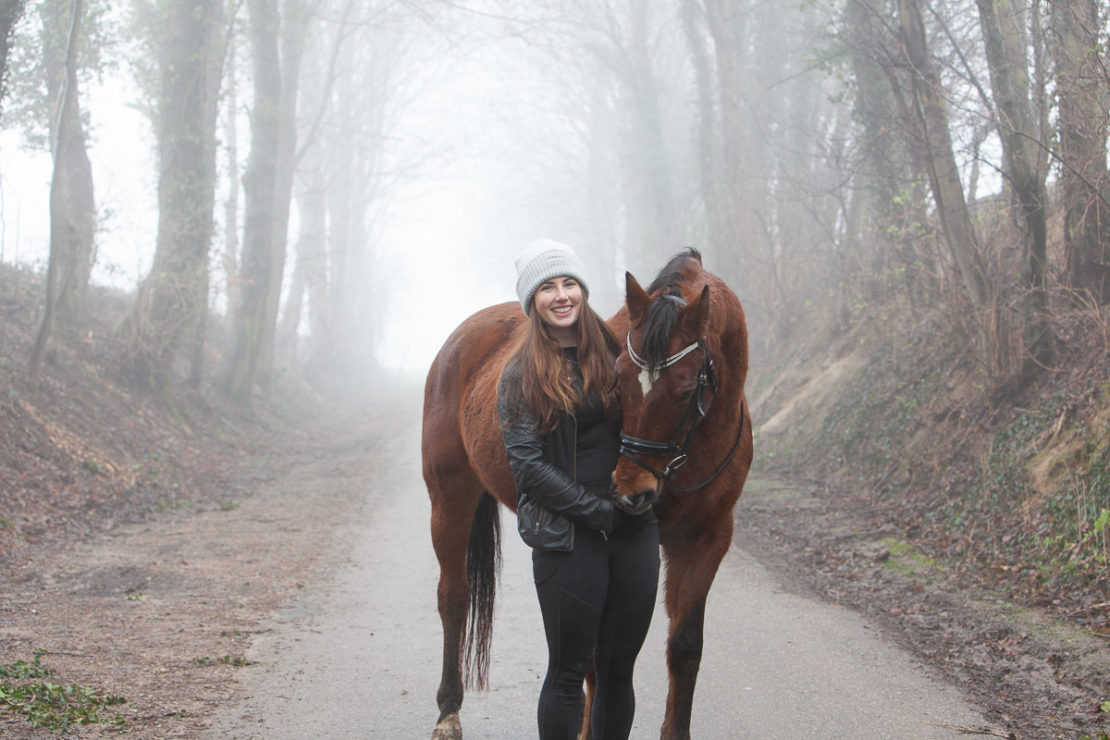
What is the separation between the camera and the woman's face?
10.4 ft

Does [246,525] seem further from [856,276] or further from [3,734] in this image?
[856,276]

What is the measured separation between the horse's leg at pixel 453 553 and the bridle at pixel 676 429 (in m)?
1.67

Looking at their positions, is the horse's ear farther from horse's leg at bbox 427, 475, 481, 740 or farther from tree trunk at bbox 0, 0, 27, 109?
tree trunk at bbox 0, 0, 27, 109

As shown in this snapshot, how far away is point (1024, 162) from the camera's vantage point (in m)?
8.18

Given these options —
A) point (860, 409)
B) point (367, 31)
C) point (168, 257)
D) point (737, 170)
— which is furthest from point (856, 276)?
point (367, 31)

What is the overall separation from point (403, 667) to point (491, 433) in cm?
188

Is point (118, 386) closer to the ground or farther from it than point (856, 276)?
closer to the ground

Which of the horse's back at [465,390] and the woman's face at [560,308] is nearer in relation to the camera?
the woman's face at [560,308]

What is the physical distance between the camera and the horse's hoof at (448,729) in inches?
157

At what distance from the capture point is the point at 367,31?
28516 mm

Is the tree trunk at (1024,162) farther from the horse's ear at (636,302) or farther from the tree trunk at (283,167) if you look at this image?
the tree trunk at (283,167)

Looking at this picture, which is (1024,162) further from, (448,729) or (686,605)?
(448,729)

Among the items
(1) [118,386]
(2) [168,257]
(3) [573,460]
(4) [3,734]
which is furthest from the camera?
(2) [168,257]

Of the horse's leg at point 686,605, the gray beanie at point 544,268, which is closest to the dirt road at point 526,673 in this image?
the horse's leg at point 686,605
